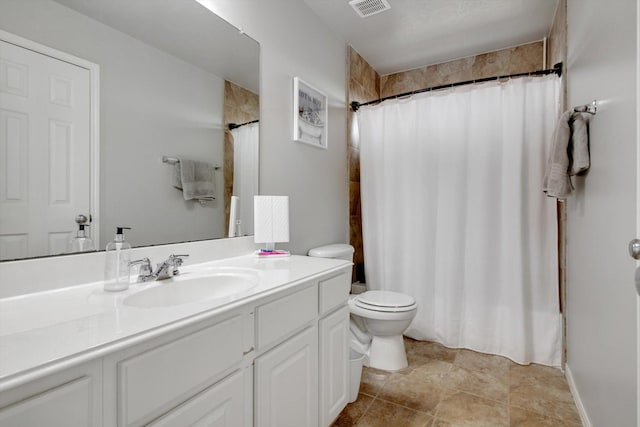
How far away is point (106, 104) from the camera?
1125 mm

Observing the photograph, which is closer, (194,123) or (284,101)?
(194,123)

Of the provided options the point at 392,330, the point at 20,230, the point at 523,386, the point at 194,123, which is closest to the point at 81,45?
the point at 194,123

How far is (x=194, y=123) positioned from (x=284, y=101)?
0.68 metres

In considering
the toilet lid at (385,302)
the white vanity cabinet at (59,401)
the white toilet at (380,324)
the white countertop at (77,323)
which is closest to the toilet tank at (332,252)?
the white toilet at (380,324)

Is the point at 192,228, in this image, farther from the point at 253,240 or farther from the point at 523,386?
the point at 523,386

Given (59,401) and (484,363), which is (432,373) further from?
(59,401)

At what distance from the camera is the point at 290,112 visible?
6.59ft

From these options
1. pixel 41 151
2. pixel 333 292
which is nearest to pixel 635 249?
pixel 333 292

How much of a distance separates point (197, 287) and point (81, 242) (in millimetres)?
403

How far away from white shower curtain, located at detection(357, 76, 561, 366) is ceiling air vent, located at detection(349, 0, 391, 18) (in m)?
0.66

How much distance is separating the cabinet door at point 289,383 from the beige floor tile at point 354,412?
359 mm

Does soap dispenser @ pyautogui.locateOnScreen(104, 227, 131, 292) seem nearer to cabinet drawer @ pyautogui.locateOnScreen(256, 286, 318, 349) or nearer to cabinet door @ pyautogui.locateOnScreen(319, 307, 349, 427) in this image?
cabinet drawer @ pyautogui.locateOnScreen(256, 286, 318, 349)

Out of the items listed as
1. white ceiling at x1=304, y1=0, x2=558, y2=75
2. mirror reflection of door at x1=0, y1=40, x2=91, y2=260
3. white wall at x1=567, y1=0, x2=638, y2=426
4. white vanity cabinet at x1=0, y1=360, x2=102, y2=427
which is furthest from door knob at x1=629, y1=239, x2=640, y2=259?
white ceiling at x1=304, y1=0, x2=558, y2=75

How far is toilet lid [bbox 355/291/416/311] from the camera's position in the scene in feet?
6.45
